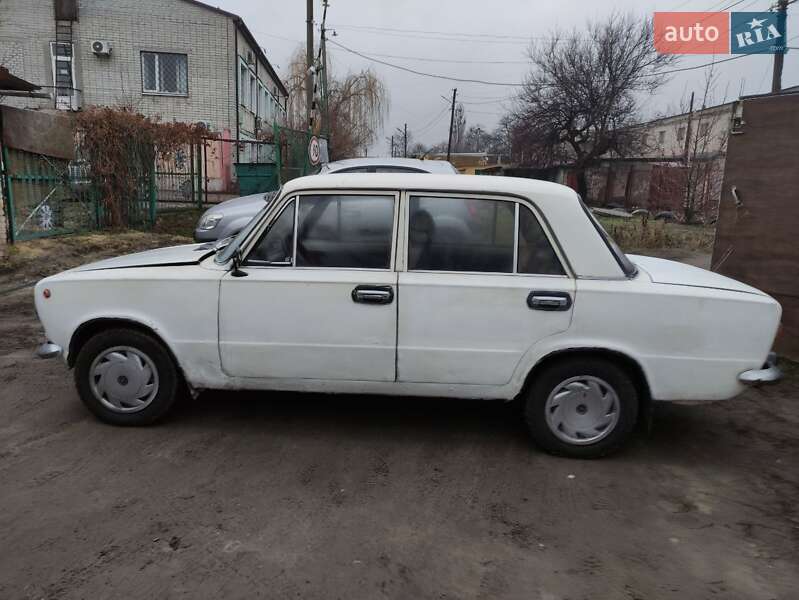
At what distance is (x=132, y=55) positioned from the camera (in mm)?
25000

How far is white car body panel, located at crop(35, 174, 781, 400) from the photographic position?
3594 millimetres

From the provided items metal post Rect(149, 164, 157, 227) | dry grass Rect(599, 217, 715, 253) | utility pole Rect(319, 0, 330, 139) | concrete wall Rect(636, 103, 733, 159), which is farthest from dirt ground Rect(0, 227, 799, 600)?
concrete wall Rect(636, 103, 733, 159)

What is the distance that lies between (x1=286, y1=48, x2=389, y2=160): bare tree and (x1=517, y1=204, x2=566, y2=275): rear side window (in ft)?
118

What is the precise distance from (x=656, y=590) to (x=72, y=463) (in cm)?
311

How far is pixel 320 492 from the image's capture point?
335 cm

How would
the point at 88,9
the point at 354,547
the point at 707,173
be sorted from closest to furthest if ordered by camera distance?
the point at 354,547, the point at 707,173, the point at 88,9

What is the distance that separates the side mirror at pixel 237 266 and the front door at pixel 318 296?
22 mm

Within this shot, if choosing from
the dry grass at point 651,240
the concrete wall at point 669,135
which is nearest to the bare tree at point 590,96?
the concrete wall at point 669,135

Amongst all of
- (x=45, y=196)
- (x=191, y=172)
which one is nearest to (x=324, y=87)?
(x=191, y=172)

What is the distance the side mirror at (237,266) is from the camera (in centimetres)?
381

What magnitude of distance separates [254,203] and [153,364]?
5.79 metres

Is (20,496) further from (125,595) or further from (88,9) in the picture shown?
(88,9)

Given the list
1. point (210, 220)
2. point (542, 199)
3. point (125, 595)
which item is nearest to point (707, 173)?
point (210, 220)

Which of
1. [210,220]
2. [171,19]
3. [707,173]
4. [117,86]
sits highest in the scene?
[171,19]
